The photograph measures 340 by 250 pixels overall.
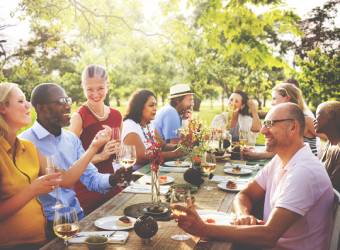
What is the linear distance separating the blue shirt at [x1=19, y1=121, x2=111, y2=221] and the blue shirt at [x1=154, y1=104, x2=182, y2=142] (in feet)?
8.41

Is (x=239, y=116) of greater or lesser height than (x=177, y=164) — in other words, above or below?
above

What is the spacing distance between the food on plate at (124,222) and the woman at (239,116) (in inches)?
167

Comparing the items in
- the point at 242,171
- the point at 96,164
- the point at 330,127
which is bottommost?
the point at 242,171

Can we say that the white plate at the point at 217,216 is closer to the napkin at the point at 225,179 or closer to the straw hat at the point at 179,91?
the napkin at the point at 225,179

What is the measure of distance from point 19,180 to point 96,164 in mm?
1469

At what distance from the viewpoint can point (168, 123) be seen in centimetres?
595

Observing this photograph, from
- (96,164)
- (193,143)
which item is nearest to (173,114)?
(96,164)

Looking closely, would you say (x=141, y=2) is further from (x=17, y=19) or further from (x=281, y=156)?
(x=281, y=156)

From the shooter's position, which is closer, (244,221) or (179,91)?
(244,221)

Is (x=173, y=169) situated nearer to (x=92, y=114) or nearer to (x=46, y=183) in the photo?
(x=92, y=114)

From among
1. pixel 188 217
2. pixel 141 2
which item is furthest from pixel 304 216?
pixel 141 2

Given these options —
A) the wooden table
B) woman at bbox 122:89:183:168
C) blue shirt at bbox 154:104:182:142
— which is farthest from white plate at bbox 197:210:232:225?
blue shirt at bbox 154:104:182:142

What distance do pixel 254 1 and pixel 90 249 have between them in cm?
406

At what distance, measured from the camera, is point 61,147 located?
334cm
